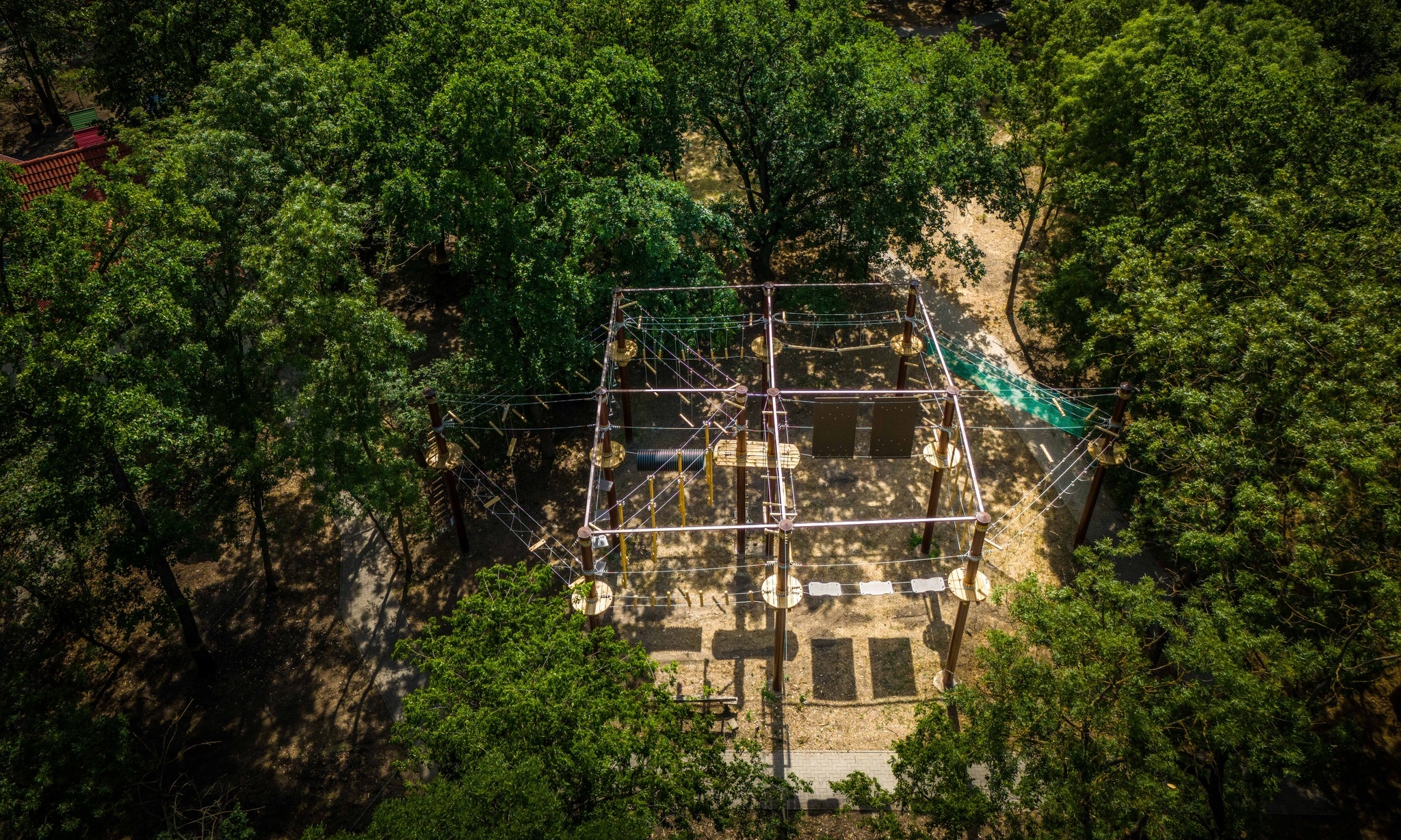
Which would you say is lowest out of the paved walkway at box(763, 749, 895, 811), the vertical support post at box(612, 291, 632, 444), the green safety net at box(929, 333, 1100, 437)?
the paved walkway at box(763, 749, 895, 811)

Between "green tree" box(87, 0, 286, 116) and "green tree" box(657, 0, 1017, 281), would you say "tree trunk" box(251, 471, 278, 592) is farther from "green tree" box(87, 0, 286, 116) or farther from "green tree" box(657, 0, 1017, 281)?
"green tree" box(657, 0, 1017, 281)

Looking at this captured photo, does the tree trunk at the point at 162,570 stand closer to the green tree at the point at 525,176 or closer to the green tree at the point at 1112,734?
the green tree at the point at 525,176

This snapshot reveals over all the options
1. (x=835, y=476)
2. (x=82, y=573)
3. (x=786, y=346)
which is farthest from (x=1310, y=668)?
(x=82, y=573)

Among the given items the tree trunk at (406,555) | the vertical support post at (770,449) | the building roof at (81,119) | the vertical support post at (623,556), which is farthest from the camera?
the building roof at (81,119)

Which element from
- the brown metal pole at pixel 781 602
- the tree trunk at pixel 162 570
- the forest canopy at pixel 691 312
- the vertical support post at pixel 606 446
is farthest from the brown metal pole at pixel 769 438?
the tree trunk at pixel 162 570

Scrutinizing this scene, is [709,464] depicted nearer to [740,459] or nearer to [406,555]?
[740,459]

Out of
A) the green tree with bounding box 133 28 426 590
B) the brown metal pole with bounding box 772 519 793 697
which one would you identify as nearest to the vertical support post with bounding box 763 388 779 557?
the brown metal pole with bounding box 772 519 793 697
